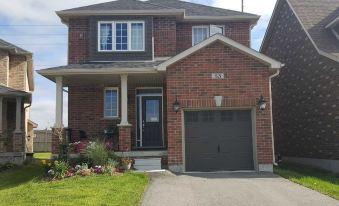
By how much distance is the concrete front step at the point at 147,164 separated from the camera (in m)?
15.2

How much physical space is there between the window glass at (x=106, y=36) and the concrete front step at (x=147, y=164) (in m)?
5.43

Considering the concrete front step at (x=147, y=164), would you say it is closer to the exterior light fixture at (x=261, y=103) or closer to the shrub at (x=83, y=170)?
the shrub at (x=83, y=170)

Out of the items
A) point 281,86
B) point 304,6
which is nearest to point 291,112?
point 281,86

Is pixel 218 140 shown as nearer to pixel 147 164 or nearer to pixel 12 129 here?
pixel 147 164

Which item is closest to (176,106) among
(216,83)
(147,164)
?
(216,83)

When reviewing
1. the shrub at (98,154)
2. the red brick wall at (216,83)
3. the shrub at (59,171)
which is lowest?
the shrub at (59,171)

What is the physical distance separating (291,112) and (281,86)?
5.48ft

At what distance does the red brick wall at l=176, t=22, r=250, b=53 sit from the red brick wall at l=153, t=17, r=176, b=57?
2.97ft

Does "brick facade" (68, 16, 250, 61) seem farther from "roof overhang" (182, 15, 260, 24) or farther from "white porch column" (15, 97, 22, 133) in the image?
"white porch column" (15, 97, 22, 133)

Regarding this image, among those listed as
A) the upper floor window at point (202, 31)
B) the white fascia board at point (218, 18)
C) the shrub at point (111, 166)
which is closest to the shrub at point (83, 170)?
the shrub at point (111, 166)

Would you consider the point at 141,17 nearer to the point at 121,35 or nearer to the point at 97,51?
the point at 121,35

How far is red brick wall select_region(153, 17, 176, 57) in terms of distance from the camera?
19.0 m

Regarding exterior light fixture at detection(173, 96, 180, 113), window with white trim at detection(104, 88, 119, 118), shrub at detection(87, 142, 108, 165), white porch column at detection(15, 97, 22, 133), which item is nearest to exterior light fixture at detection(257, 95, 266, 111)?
exterior light fixture at detection(173, 96, 180, 113)

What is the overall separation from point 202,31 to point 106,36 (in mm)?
4340
